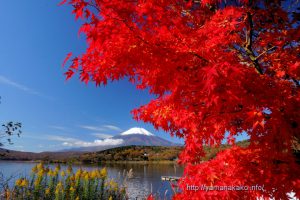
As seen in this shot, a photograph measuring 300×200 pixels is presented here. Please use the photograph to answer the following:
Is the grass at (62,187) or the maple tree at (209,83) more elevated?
the maple tree at (209,83)

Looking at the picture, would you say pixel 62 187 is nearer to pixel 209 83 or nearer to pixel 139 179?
pixel 209 83

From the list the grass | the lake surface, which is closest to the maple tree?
the grass

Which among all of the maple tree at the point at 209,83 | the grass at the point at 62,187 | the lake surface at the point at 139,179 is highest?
the maple tree at the point at 209,83

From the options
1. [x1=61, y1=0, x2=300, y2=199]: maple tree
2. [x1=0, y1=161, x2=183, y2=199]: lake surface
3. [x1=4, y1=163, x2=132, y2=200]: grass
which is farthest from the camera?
[x1=0, y1=161, x2=183, y2=199]: lake surface

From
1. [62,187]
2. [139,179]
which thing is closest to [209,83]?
[62,187]

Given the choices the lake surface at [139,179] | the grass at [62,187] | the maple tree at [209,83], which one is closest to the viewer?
the maple tree at [209,83]

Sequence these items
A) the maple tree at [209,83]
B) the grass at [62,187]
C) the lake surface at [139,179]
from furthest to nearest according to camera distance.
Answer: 1. the lake surface at [139,179]
2. the grass at [62,187]
3. the maple tree at [209,83]

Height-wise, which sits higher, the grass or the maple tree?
the maple tree

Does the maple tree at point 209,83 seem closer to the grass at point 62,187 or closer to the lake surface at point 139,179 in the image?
the grass at point 62,187

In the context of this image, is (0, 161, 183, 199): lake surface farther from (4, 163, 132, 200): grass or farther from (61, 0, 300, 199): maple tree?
(61, 0, 300, 199): maple tree

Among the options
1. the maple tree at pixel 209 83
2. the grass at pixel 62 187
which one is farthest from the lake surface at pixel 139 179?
the maple tree at pixel 209 83

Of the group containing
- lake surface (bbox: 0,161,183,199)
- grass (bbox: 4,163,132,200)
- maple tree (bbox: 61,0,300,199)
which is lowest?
lake surface (bbox: 0,161,183,199)

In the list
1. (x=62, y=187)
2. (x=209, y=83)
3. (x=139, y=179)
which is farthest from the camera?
(x=139, y=179)

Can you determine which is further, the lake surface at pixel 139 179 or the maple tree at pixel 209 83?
the lake surface at pixel 139 179
